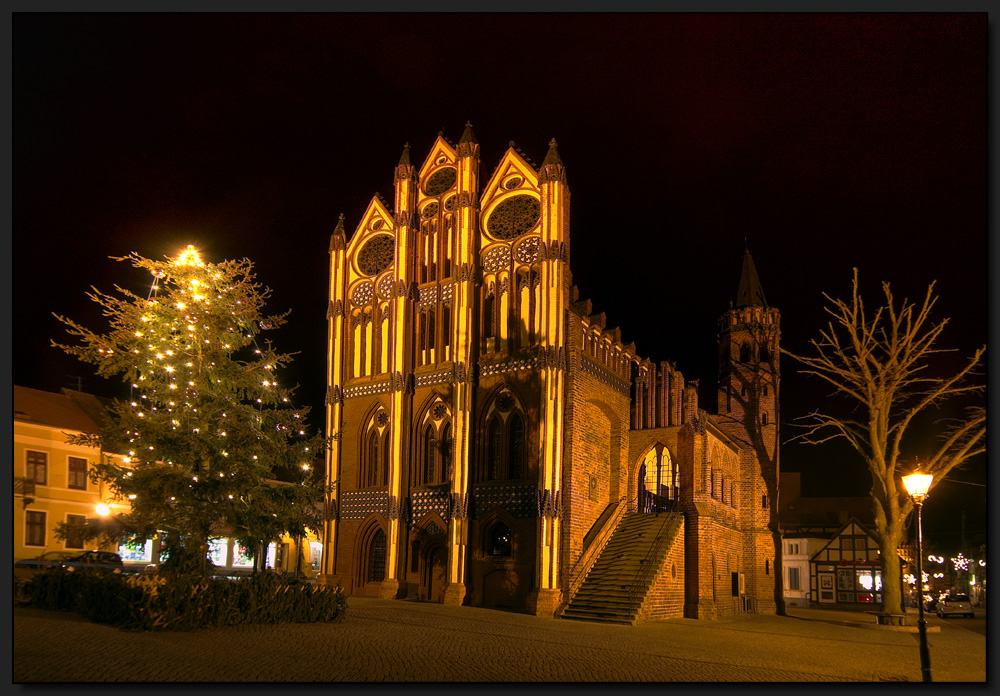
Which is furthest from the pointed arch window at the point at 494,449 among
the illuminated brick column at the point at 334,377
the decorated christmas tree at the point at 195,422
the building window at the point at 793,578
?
the building window at the point at 793,578

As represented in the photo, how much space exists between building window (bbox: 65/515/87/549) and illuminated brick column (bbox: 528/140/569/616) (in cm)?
1332

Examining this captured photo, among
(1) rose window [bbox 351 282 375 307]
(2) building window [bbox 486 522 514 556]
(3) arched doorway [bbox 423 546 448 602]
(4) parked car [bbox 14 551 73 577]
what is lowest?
(3) arched doorway [bbox 423 546 448 602]

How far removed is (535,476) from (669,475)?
31.4ft

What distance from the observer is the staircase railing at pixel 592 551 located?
2719cm

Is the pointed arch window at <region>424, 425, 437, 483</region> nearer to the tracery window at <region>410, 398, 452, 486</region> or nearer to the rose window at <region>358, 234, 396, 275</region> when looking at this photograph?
the tracery window at <region>410, 398, 452, 486</region>

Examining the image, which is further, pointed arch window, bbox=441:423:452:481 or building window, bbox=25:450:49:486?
pointed arch window, bbox=441:423:452:481

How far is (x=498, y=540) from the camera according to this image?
28969mm

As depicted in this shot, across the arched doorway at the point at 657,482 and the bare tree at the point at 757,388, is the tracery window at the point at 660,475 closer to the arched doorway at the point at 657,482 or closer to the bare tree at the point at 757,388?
the arched doorway at the point at 657,482

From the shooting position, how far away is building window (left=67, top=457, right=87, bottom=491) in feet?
59.6

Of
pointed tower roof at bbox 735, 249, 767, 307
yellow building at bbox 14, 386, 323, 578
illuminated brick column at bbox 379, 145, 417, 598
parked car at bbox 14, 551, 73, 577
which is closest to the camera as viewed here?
yellow building at bbox 14, 386, 323, 578

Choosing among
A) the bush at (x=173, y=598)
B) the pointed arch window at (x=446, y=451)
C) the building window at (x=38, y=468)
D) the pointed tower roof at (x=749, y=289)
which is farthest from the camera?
the pointed tower roof at (x=749, y=289)

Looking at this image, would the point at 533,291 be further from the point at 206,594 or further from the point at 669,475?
the point at 206,594

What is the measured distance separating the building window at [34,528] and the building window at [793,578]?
49.2m

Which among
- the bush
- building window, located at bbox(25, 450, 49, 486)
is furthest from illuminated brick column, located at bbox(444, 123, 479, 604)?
building window, located at bbox(25, 450, 49, 486)
